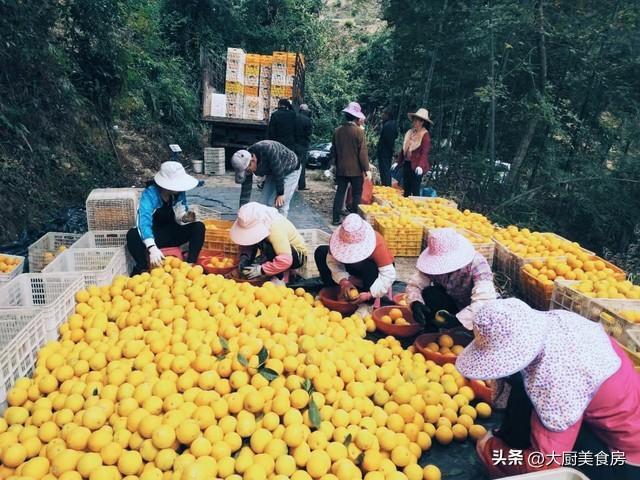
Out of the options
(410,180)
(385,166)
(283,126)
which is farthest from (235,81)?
(410,180)

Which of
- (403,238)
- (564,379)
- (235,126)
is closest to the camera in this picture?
(564,379)

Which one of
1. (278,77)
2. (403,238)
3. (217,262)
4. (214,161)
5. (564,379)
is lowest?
(214,161)

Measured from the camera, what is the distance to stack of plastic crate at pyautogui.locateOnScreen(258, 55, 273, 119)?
37.4 ft

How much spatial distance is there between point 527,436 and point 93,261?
12.5 ft

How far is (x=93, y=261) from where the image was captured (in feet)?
14.1

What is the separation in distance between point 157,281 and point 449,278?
225 centimetres

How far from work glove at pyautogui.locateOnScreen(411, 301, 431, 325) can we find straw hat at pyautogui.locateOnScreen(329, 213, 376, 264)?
0.54m

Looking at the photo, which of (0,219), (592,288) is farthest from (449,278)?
(0,219)

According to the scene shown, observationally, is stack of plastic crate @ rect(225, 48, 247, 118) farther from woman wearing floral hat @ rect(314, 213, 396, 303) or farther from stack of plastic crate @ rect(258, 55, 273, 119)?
woman wearing floral hat @ rect(314, 213, 396, 303)

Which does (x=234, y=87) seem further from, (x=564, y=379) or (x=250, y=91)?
(x=564, y=379)

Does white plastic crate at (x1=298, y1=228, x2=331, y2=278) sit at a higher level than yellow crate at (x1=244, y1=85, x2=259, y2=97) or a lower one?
lower

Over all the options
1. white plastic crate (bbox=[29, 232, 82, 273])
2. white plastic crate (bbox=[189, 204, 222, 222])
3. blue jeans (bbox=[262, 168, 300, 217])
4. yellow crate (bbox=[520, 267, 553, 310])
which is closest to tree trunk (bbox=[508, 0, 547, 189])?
yellow crate (bbox=[520, 267, 553, 310])

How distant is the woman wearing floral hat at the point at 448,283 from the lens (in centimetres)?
321

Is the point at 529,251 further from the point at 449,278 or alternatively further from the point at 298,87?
the point at 298,87
